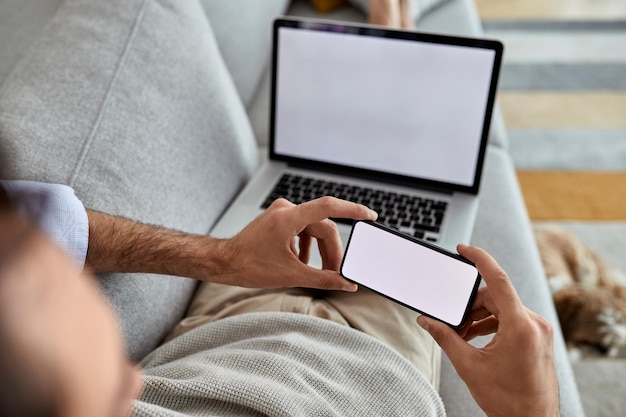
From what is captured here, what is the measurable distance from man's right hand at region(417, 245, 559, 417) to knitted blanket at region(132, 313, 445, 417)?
0.32 ft

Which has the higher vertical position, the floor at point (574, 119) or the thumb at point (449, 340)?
the thumb at point (449, 340)

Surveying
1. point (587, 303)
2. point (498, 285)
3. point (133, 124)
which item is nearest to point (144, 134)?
point (133, 124)

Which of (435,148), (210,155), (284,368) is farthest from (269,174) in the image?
(284,368)

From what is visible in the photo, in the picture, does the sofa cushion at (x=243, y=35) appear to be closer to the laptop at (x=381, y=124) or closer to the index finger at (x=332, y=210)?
the laptop at (x=381, y=124)

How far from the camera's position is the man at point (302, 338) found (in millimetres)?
718

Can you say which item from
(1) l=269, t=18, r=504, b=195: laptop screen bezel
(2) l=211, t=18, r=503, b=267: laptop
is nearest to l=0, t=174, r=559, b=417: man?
(2) l=211, t=18, r=503, b=267: laptop

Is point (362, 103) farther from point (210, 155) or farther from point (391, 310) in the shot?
point (391, 310)

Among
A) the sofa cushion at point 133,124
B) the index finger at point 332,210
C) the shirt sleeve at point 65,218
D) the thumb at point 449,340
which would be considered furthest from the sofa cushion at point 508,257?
the shirt sleeve at point 65,218

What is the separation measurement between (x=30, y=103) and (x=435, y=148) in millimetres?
703

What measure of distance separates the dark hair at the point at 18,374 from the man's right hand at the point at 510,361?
503 millimetres

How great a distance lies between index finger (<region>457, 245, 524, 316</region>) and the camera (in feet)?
2.34

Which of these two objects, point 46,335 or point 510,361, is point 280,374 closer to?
point 510,361

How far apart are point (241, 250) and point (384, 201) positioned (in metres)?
0.41

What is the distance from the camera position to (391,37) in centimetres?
120
